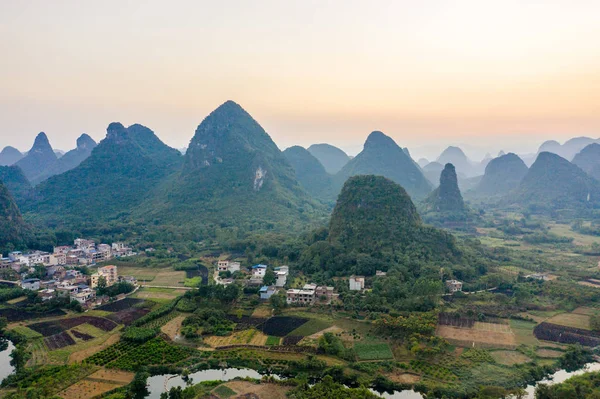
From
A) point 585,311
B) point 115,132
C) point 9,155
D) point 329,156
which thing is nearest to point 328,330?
point 585,311

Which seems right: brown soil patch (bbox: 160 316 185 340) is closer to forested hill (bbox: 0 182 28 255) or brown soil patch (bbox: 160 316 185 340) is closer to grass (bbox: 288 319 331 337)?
grass (bbox: 288 319 331 337)

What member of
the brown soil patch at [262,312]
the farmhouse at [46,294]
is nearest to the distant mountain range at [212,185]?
the farmhouse at [46,294]

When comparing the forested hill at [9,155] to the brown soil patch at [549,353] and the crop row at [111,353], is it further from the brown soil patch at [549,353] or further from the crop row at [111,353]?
the brown soil patch at [549,353]

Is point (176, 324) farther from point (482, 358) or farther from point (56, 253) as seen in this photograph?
point (56, 253)

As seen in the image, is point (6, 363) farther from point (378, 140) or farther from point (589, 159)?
point (589, 159)

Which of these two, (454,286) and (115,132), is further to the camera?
(115,132)
